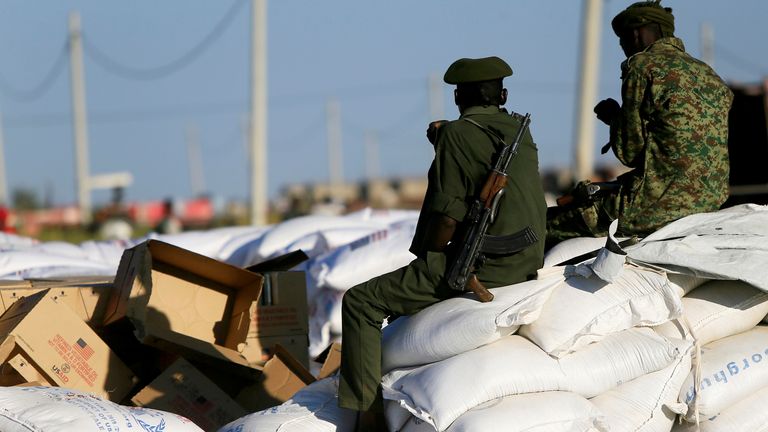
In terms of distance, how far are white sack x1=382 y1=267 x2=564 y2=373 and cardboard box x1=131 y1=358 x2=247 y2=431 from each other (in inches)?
40.8

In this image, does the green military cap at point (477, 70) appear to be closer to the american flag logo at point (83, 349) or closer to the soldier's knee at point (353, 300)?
the soldier's knee at point (353, 300)

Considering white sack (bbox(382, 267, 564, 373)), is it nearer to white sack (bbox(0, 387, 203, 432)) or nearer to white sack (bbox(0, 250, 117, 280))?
white sack (bbox(0, 387, 203, 432))

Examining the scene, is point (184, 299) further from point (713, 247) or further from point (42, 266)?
point (713, 247)

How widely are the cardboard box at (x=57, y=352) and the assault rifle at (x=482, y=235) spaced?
178 cm

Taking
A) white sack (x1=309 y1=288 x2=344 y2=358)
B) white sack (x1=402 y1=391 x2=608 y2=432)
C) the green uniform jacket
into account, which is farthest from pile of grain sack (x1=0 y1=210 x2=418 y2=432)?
white sack (x1=309 y1=288 x2=344 y2=358)

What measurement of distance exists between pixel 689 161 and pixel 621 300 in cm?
74

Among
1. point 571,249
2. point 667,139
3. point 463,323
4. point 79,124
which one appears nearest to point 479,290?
point 463,323

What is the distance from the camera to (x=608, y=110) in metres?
5.04

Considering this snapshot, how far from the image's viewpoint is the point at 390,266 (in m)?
7.39

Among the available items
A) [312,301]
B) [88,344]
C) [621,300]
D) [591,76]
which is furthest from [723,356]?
[591,76]

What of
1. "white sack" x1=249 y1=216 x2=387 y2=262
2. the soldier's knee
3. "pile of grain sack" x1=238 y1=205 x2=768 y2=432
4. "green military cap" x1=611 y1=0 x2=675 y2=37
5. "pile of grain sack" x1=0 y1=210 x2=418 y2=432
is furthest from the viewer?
"white sack" x1=249 y1=216 x2=387 y2=262

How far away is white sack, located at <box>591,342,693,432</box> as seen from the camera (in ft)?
14.3

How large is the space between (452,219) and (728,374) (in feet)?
4.17

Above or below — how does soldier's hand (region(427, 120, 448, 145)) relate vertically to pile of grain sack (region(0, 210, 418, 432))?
above
